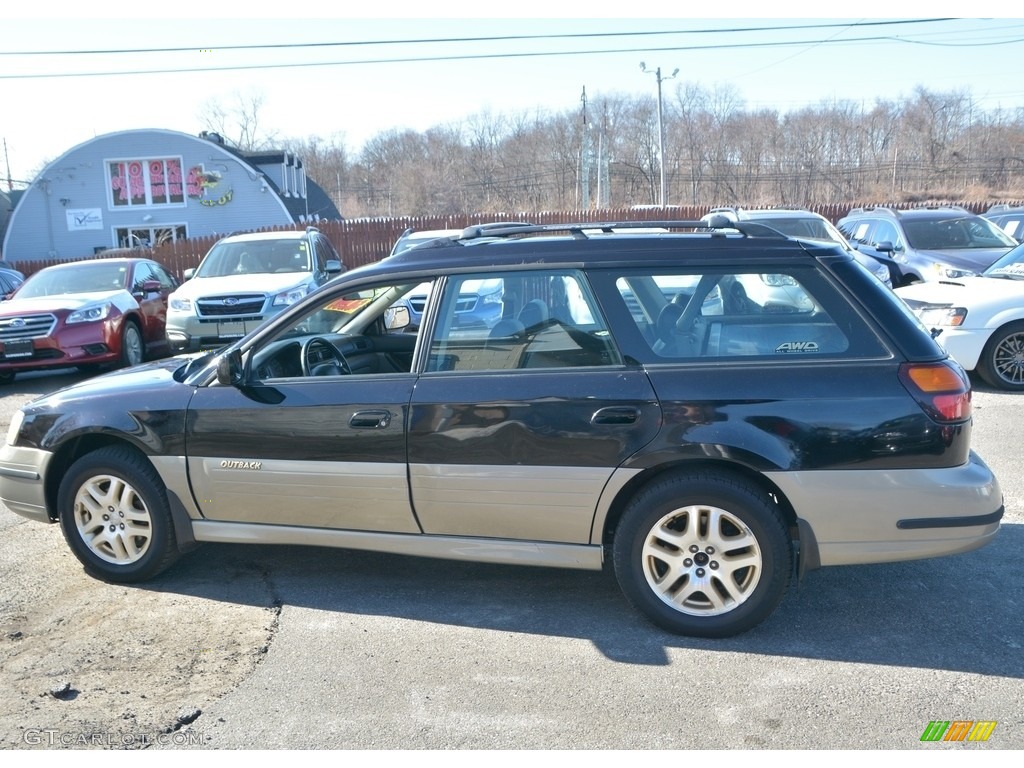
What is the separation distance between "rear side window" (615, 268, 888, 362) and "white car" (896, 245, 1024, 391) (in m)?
5.54

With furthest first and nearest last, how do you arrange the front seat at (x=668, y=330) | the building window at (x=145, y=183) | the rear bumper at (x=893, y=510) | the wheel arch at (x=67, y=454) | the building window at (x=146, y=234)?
the building window at (x=146, y=234) → the building window at (x=145, y=183) → the wheel arch at (x=67, y=454) → the front seat at (x=668, y=330) → the rear bumper at (x=893, y=510)

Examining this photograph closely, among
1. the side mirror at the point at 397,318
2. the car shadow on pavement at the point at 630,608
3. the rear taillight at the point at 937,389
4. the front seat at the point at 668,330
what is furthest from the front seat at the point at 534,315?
the side mirror at the point at 397,318

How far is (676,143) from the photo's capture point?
216 feet

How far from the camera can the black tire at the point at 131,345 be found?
41.0 ft

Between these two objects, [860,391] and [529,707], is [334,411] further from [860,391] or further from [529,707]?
[860,391]

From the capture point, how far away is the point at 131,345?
41.6 feet

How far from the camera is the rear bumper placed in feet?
12.6

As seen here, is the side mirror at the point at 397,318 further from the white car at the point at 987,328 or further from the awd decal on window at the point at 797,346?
the white car at the point at 987,328

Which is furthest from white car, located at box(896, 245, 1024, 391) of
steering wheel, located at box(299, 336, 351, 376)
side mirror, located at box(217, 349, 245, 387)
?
side mirror, located at box(217, 349, 245, 387)

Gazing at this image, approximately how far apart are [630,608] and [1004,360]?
6.64 meters

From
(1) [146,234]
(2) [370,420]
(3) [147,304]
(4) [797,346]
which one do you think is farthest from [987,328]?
(1) [146,234]

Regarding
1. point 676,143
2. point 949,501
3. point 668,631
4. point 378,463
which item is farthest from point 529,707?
point 676,143

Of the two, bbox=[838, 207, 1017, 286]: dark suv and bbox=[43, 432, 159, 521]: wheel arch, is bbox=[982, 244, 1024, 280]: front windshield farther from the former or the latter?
bbox=[43, 432, 159, 521]: wheel arch

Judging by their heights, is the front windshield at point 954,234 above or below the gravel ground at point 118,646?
above
